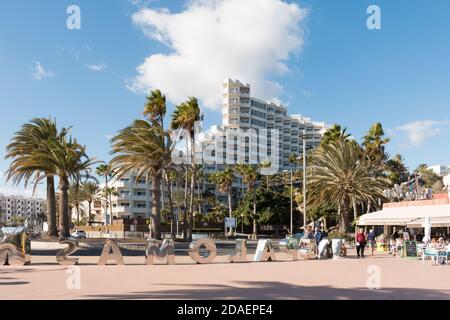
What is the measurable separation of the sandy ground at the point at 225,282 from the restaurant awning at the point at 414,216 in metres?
6.94

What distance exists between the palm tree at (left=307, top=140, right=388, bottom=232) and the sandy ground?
2244 cm

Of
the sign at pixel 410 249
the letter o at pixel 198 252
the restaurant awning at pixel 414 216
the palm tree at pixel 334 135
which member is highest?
the palm tree at pixel 334 135

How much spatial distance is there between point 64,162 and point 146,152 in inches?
322

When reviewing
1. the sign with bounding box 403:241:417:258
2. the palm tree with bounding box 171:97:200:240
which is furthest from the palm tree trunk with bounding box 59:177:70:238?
the sign with bounding box 403:241:417:258

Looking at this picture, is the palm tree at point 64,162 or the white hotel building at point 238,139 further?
the white hotel building at point 238,139

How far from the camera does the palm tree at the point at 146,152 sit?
4138cm

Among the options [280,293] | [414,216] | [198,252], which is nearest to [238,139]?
[414,216]

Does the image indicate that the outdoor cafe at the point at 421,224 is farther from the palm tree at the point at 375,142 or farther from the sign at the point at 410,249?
the palm tree at the point at 375,142

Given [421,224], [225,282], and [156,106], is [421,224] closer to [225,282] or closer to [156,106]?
[225,282]

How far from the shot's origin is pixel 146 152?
4141 centimetres

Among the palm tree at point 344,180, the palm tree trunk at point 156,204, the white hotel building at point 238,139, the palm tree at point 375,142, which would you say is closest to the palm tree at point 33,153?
the palm tree trunk at point 156,204
